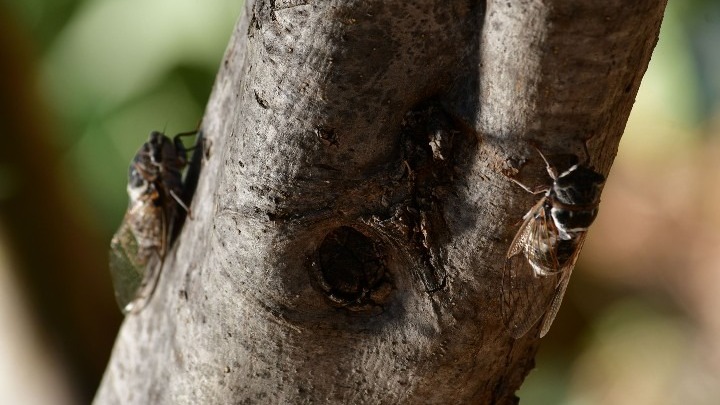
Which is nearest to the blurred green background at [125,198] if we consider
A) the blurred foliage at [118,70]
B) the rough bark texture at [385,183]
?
the blurred foliage at [118,70]

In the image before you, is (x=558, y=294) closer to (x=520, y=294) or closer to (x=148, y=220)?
(x=520, y=294)

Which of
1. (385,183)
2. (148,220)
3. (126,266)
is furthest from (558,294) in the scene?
(126,266)

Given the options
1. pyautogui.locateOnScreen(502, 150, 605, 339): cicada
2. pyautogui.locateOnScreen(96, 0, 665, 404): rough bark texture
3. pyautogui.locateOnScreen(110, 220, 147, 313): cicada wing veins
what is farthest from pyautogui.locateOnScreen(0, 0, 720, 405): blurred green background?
pyautogui.locateOnScreen(502, 150, 605, 339): cicada

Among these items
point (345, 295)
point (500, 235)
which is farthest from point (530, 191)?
point (345, 295)

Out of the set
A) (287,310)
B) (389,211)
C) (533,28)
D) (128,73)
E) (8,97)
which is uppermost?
(128,73)

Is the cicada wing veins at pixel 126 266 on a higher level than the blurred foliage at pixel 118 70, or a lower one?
lower

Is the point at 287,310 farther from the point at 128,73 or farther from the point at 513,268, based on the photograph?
the point at 128,73

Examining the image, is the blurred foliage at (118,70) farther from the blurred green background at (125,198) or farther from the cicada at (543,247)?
the cicada at (543,247)
